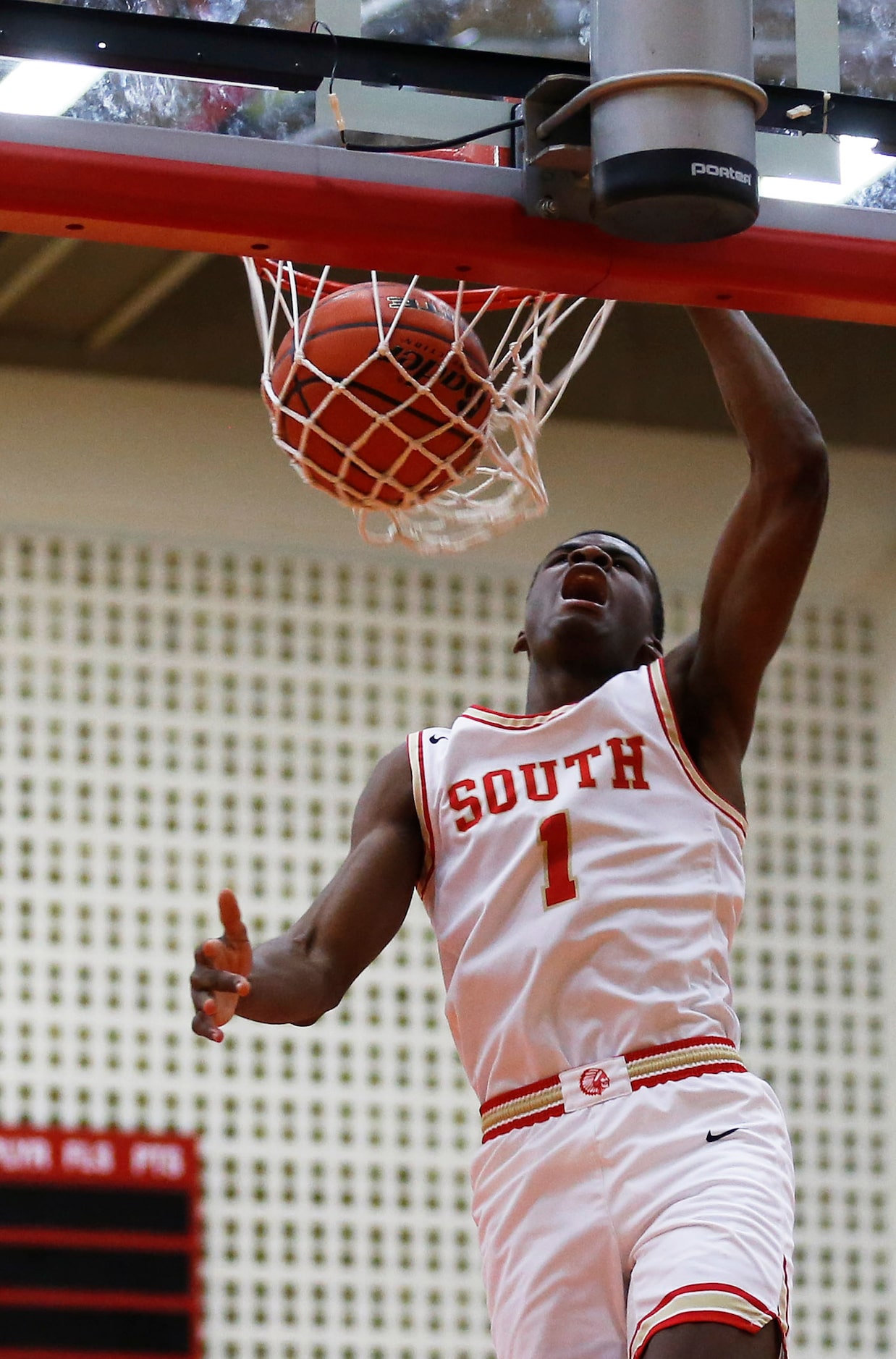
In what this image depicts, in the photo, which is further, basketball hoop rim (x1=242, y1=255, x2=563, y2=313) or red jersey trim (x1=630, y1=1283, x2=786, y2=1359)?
basketball hoop rim (x1=242, y1=255, x2=563, y2=313)

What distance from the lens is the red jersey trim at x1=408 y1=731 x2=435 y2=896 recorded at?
13.7 ft

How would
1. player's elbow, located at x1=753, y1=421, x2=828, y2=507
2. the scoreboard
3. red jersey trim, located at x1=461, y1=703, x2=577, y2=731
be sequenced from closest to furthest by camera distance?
player's elbow, located at x1=753, y1=421, x2=828, y2=507 → red jersey trim, located at x1=461, y1=703, x2=577, y2=731 → the scoreboard

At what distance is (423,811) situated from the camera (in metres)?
4.17

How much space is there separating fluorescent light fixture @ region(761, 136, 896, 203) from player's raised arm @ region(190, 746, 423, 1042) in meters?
1.30

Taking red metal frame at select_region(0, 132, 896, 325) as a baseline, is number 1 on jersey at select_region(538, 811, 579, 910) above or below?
below

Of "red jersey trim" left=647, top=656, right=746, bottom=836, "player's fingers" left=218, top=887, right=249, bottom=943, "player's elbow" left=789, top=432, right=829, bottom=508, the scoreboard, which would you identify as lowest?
the scoreboard

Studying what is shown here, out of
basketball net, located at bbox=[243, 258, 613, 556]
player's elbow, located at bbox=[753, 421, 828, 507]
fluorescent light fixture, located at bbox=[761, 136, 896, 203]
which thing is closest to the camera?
fluorescent light fixture, located at bbox=[761, 136, 896, 203]

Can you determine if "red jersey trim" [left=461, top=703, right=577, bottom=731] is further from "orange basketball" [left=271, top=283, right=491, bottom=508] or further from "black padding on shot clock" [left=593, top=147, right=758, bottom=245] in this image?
"black padding on shot clock" [left=593, top=147, right=758, bottom=245]

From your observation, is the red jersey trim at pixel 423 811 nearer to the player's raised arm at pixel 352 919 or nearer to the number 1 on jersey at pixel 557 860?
the player's raised arm at pixel 352 919

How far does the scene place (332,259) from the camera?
11.7ft

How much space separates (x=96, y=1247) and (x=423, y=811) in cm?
430

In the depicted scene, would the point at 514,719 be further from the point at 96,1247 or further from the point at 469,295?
the point at 96,1247

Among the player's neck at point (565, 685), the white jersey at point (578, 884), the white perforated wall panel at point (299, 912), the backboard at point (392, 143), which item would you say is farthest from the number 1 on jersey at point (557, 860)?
the white perforated wall panel at point (299, 912)

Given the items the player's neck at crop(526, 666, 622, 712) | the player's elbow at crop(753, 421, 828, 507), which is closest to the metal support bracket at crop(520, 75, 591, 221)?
the player's elbow at crop(753, 421, 828, 507)
